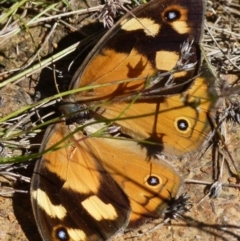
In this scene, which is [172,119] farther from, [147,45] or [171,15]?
[171,15]

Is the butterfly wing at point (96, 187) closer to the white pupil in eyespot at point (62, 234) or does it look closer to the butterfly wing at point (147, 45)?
the white pupil in eyespot at point (62, 234)

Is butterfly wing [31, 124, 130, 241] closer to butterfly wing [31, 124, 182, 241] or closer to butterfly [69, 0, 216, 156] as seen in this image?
butterfly wing [31, 124, 182, 241]

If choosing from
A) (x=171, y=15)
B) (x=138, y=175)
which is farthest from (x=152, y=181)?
(x=171, y=15)

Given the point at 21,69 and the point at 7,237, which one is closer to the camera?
the point at 7,237

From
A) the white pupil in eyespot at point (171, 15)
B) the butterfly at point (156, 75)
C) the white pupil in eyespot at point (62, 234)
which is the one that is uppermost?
the white pupil in eyespot at point (171, 15)

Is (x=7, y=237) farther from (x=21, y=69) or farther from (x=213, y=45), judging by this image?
(x=213, y=45)

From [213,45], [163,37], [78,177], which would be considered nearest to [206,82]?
[163,37]

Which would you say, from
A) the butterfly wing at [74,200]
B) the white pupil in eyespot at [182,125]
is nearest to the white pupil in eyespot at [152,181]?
the butterfly wing at [74,200]
